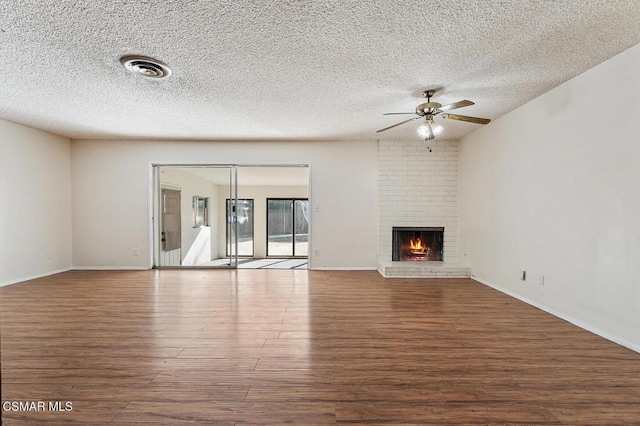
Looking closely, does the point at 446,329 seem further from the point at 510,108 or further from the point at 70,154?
the point at 70,154

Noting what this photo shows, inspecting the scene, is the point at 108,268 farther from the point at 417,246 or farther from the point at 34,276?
the point at 417,246

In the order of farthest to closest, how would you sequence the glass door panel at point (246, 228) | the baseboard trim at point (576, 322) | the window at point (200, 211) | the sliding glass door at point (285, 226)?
the sliding glass door at point (285, 226) < the glass door panel at point (246, 228) < the window at point (200, 211) < the baseboard trim at point (576, 322)

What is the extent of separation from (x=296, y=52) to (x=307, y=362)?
2.54 meters

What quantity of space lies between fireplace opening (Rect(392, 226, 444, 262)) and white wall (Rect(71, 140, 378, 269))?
1.48 ft

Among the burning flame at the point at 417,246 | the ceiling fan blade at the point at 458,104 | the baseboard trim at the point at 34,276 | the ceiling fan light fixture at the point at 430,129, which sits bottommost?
the baseboard trim at the point at 34,276

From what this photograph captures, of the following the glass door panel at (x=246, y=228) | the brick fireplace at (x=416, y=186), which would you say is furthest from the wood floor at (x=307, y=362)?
the glass door panel at (x=246, y=228)

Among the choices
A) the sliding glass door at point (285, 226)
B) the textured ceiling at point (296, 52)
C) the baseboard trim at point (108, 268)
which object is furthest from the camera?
the sliding glass door at point (285, 226)

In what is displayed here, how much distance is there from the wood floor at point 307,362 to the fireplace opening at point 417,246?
1.97 m

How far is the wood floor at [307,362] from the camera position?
1965 mm

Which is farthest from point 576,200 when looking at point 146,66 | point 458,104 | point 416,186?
point 146,66

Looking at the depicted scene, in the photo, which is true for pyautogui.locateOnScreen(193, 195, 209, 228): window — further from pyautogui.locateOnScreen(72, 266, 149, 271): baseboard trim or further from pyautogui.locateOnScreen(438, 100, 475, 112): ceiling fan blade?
pyautogui.locateOnScreen(438, 100, 475, 112): ceiling fan blade

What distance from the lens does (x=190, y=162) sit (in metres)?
6.12

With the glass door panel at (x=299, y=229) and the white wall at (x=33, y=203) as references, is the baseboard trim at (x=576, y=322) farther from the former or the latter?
the white wall at (x=33, y=203)

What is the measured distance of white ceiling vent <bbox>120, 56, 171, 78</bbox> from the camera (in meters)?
2.93
